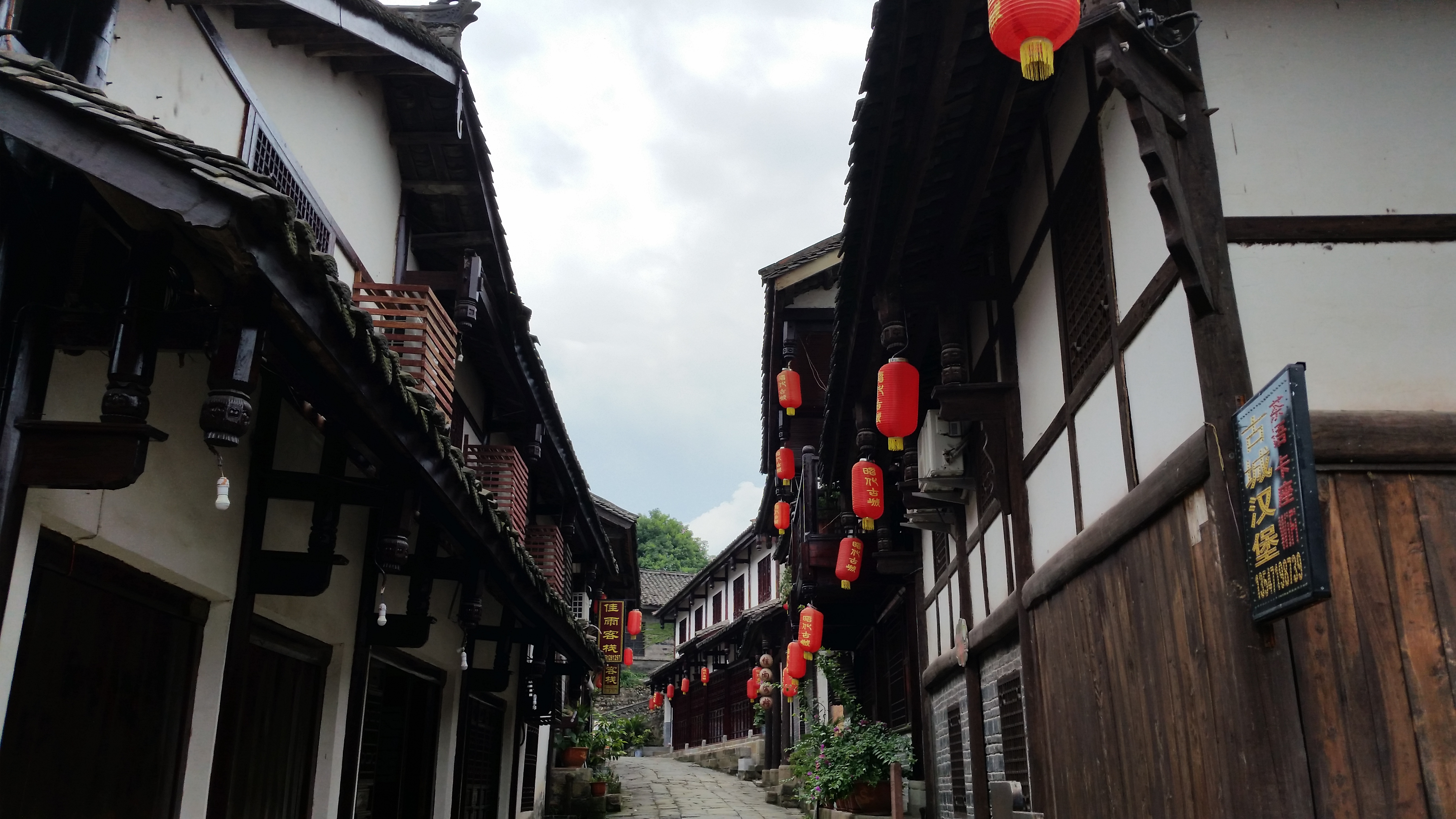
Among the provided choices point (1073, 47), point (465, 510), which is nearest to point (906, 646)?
point (465, 510)

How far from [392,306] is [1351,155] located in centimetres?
695

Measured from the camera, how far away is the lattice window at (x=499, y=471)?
1270cm

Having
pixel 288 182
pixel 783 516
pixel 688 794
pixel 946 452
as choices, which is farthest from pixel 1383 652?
pixel 688 794

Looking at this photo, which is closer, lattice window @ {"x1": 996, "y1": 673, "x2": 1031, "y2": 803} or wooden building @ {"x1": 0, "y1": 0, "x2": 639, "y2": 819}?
wooden building @ {"x1": 0, "y1": 0, "x2": 639, "y2": 819}

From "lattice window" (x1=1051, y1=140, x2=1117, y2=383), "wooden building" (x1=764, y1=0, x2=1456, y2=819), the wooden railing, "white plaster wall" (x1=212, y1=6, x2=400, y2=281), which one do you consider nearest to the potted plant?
"wooden building" (x1=764, y1=0, x2=1456, y2=819)

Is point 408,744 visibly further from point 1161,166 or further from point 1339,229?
point 1339,229

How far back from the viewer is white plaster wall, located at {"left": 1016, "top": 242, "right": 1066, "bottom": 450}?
727cm

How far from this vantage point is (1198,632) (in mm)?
4672

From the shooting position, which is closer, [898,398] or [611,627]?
[898,398]

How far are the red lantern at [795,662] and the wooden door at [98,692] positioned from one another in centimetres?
1402

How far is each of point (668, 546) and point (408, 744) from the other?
179ft

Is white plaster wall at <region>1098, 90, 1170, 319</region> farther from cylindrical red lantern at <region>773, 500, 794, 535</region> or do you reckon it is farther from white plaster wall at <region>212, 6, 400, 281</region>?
cylindrical red lantern at <region>773, 500, 794, 535</region>

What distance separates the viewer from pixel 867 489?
37.3 ft

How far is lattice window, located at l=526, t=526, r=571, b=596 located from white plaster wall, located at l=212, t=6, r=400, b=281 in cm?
614
